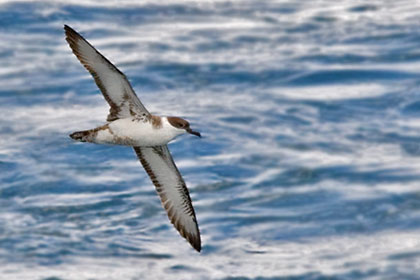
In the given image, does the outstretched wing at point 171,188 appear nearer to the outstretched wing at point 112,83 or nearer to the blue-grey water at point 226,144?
the outstretched wing at point 112,83

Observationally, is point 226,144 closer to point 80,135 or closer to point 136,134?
point 136,134

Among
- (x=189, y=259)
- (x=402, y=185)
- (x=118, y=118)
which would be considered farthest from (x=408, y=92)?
(x=118, y=118)

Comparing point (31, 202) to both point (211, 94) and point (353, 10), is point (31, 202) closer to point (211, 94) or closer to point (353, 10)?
point (211, 94)

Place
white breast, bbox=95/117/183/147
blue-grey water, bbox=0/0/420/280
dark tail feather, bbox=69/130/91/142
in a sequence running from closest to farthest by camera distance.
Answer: dark tail feather, bbox=69/130/91/142 < white breast, bbox=95/117/183/147 < blue-grey water, bbox=0/0/420/280

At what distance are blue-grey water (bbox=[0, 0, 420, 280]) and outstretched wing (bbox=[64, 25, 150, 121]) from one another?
17.4 metres

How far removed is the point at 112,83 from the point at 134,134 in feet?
3.28

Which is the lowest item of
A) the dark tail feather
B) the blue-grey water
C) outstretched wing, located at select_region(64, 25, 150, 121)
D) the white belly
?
the dark tail feather

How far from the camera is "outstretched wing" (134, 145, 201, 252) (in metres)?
18.5

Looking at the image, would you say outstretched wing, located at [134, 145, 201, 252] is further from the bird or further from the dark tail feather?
the dark tail feather

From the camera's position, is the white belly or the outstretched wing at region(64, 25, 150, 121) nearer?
the outstretched wing at region(64, 25, 150, 121)

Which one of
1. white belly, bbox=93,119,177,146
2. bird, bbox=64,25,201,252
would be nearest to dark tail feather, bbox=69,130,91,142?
bird, bbox=64,25,201,252

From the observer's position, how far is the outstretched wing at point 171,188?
60.7 ft

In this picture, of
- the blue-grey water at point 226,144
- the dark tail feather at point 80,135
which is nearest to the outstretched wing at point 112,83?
the dark tail feather at point 80,135

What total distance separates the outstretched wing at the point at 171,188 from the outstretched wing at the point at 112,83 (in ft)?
5.18
